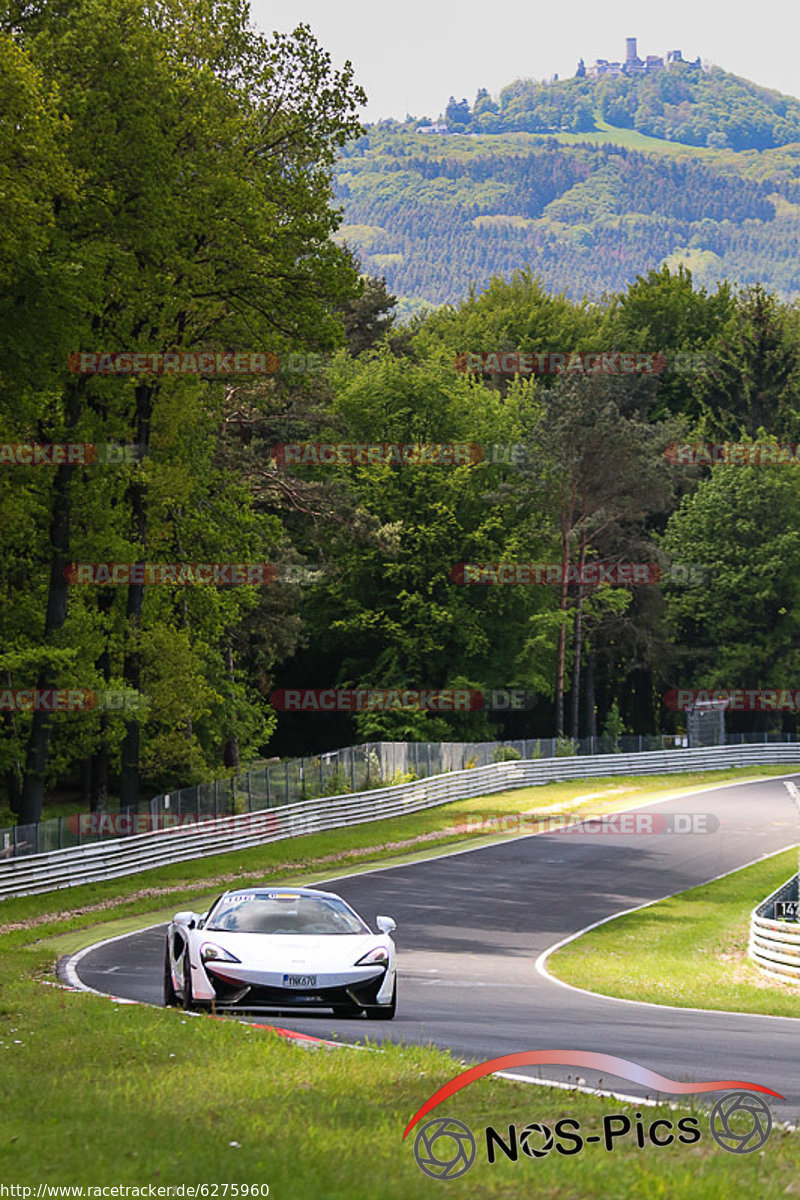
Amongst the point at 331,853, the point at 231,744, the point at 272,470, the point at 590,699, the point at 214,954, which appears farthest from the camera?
the point at 590,699

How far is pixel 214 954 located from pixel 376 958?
1588 mm

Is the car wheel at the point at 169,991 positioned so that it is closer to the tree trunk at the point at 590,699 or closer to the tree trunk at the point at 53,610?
the tree trunk at the point at 53,610

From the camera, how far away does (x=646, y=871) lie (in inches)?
1455

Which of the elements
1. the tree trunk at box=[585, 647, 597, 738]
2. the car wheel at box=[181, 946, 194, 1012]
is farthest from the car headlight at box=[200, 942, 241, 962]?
the tree trunk at box=[585, 647, 597, 738]

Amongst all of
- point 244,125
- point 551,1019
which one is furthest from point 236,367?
point 551,1019

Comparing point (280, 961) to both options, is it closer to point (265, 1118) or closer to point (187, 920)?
point (187, 920)

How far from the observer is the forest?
30703mm

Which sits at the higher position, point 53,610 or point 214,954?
point 53,610

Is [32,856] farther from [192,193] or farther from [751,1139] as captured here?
[751,1139]

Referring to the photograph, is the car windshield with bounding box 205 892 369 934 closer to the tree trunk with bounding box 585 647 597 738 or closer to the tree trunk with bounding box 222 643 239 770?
the tree trunk with bounding box 222 643 239 770

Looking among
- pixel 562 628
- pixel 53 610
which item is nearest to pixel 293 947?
pixel 53 610

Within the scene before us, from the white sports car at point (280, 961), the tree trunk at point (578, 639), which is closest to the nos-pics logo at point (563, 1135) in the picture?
the white sports car at point (280, 961)

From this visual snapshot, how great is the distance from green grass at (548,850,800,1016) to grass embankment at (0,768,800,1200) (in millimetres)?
7873

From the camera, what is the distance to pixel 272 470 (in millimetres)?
49000
